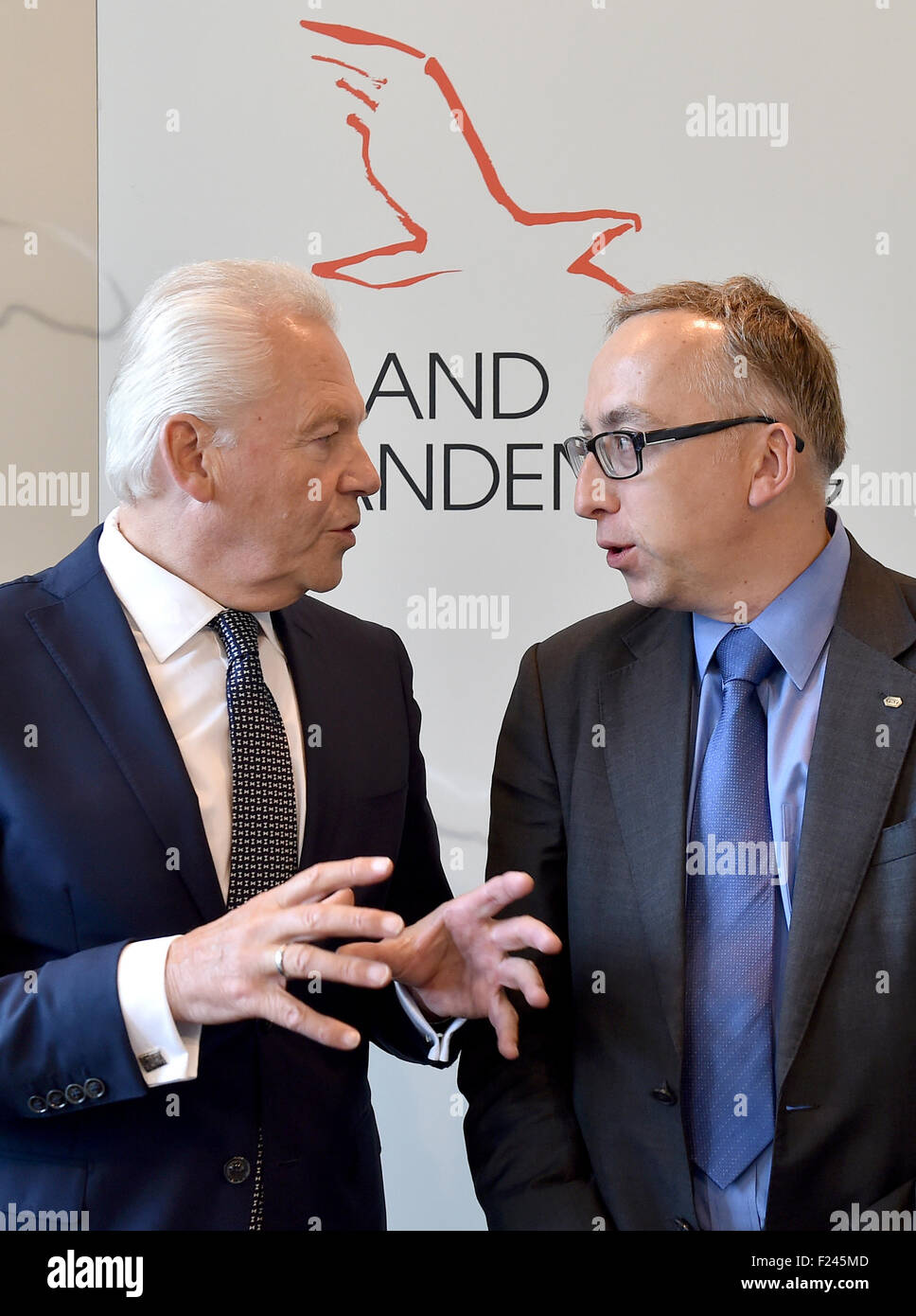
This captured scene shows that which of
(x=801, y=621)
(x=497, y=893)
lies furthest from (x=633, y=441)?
(x=497, y=893)

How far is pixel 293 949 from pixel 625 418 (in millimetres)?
912

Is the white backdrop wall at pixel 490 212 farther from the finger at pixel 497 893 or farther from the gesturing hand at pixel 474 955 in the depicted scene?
the finger at pixel 497 893

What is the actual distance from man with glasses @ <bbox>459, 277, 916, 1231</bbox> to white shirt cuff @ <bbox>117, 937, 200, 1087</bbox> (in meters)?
0.48

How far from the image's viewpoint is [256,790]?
1.67 metres

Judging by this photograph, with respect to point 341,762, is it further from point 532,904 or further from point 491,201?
point 491,201

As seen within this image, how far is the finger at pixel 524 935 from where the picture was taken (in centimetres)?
152

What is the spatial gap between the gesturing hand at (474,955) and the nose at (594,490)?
1.93 ft

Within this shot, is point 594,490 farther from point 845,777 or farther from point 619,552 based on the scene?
point 845,777

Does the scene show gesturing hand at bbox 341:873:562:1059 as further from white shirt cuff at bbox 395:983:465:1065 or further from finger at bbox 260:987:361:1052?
finger at bbox 260:987:361:1052

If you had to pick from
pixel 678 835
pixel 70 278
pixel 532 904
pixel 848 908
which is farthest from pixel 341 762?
pixel 70 278

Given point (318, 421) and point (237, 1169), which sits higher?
point (318, 421)

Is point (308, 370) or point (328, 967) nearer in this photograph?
point (328, 967)

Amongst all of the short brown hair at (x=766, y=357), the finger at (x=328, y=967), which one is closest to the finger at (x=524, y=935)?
the finger at (x=328, y=967)
